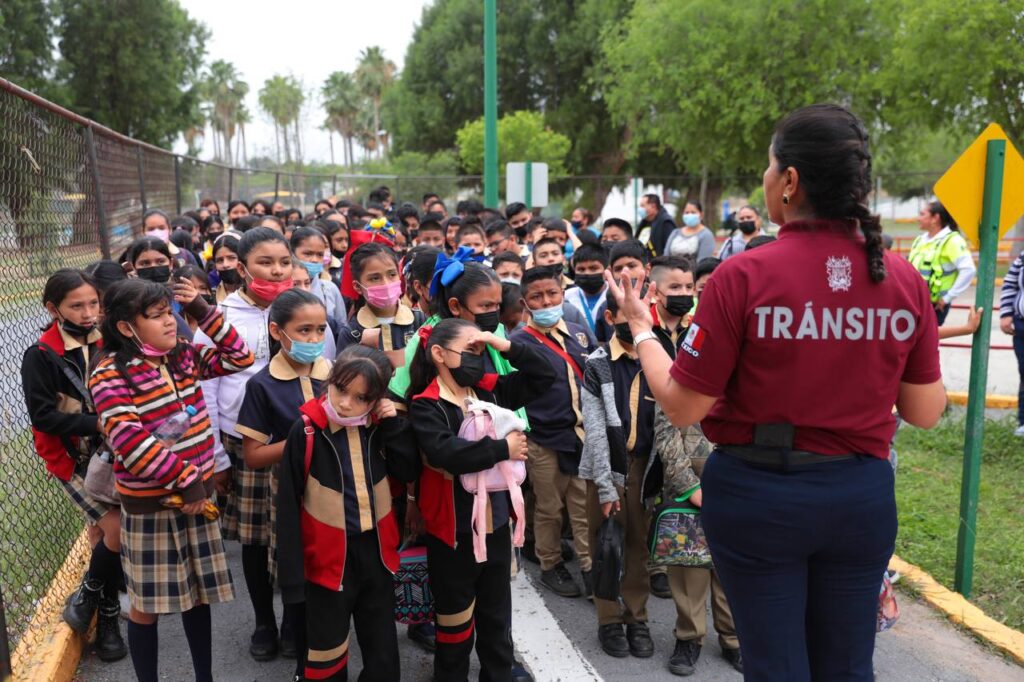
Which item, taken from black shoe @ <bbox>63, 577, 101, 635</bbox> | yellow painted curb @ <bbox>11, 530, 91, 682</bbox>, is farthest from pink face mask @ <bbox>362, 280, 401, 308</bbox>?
yellow painted curb @ <bbox>11, 530, 91, 682</bbox>

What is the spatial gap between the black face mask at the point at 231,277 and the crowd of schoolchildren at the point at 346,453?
1.15 m

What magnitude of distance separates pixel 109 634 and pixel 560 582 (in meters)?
2.21

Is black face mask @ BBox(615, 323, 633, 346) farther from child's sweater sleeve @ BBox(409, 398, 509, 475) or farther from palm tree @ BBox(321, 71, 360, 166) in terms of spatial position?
palm tree @ BBox(321, 71, 360, 166)

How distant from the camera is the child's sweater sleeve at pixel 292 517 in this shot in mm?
3143

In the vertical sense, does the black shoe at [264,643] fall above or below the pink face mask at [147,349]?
below

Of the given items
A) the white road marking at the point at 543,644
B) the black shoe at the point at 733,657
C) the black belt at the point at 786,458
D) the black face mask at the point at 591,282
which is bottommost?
the white road marking at the point at 543,644

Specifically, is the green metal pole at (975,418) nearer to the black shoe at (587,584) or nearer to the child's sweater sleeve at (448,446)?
the black shoe at (587,584)

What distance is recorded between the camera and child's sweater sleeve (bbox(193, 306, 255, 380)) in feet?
12.5

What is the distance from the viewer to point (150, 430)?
3.29 m

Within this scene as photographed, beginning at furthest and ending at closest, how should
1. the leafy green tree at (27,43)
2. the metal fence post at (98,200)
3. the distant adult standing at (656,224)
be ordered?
1. the leafy green tree at (27,43)
2. the distant adult standing at (656,224)
3. the metal fence post at (98,200)

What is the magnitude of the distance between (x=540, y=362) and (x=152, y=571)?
1.68 metres

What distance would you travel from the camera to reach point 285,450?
3205 mm

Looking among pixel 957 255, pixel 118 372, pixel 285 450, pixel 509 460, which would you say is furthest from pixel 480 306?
pixel 957 255

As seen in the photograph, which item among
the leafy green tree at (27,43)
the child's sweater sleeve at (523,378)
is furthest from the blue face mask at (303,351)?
the leafy green tree at (27,43)
